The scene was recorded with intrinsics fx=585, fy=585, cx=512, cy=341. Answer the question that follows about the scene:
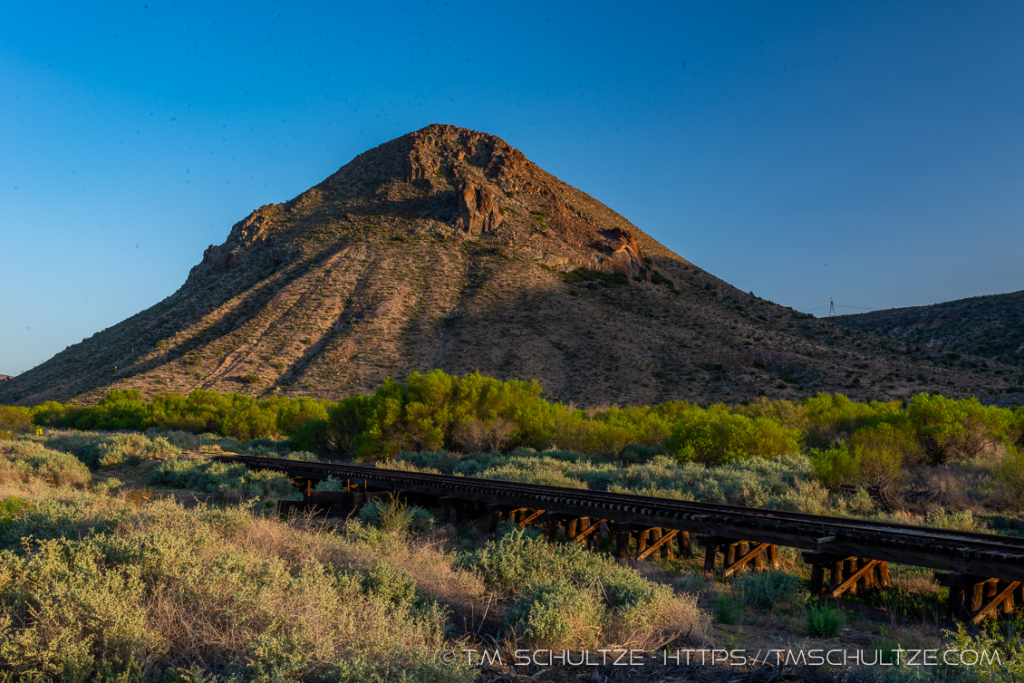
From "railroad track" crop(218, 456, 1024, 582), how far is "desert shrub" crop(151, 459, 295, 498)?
4.99 meters

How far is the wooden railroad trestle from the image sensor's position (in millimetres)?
7320

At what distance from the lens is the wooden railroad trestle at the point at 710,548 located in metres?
7.32

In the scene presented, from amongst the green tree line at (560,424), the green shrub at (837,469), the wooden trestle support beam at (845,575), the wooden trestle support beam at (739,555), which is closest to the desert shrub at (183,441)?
the green tree line at (560,424)

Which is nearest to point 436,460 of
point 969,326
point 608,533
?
point 608,533

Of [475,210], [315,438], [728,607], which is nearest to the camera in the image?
[728,607]

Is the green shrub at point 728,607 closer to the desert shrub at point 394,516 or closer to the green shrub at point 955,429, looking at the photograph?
the desert shrub at point 394,516

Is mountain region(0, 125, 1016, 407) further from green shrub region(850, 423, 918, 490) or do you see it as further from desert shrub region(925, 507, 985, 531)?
desert shrub region(925, 507, 985, 531)

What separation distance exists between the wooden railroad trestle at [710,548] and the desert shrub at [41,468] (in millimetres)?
6526

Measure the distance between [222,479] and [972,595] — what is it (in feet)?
59.1

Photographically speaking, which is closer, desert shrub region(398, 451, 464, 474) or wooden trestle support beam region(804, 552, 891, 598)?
wooden trestle support beam region(804, 552, 891, 598)

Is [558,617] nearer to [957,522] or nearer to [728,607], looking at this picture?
[728,607]

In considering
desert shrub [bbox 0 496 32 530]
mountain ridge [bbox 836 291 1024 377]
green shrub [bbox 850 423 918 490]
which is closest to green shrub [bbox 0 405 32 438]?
desert shrub [bbox 0 496 32 530]

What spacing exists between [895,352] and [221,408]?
52.8m

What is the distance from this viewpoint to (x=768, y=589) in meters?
8.58
